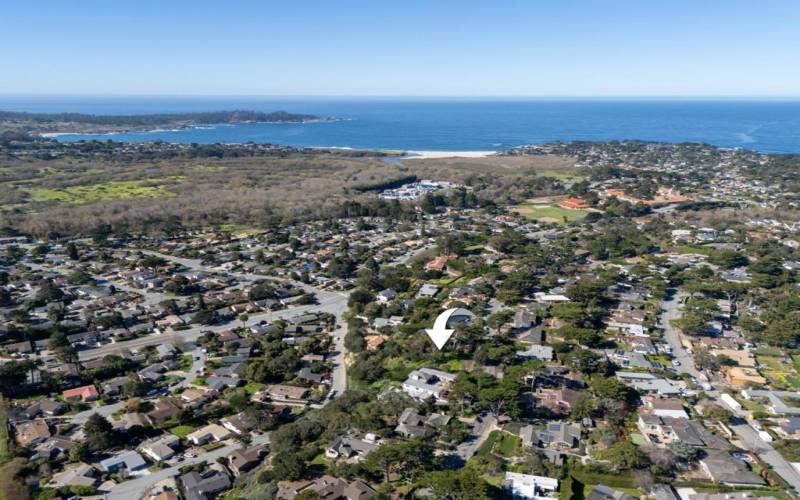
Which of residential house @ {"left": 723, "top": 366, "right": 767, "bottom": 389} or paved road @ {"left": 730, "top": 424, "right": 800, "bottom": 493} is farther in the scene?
residential house @ {"left": 723, "top": 366, "right": 767, "bottom": 389}

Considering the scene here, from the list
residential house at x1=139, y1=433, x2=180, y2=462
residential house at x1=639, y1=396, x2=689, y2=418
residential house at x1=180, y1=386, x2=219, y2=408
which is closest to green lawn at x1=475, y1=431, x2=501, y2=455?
residential house at x1=639, y1=396, x2=689, y2=418

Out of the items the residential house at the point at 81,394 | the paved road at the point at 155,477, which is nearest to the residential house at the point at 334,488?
the paved road at the point at 155,477

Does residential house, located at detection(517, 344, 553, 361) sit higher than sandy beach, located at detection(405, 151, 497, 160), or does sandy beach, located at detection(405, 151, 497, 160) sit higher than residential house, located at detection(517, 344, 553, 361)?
sandy beach, located at detection(405, 151, 497, 160)

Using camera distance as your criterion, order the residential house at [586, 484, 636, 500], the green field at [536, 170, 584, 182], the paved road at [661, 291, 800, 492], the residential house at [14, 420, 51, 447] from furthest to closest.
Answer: the green field at [536, 170, 584, 182] < the residential house at [14, 420, 51, 447] < the paved road at [661, 291, 800, 492] < the residential house at [586, 484, 636, 500]

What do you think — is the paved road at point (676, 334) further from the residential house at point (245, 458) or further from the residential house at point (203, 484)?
the residential house at point (203, 484)

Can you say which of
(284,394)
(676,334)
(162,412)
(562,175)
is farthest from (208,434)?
(562,175)

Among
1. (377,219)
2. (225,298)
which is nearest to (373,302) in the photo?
(225,298)

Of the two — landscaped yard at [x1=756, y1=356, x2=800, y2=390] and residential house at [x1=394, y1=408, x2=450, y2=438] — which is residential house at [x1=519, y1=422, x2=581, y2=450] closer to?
residential house at [x1=394, y1=408, x2=450, y2=438]
